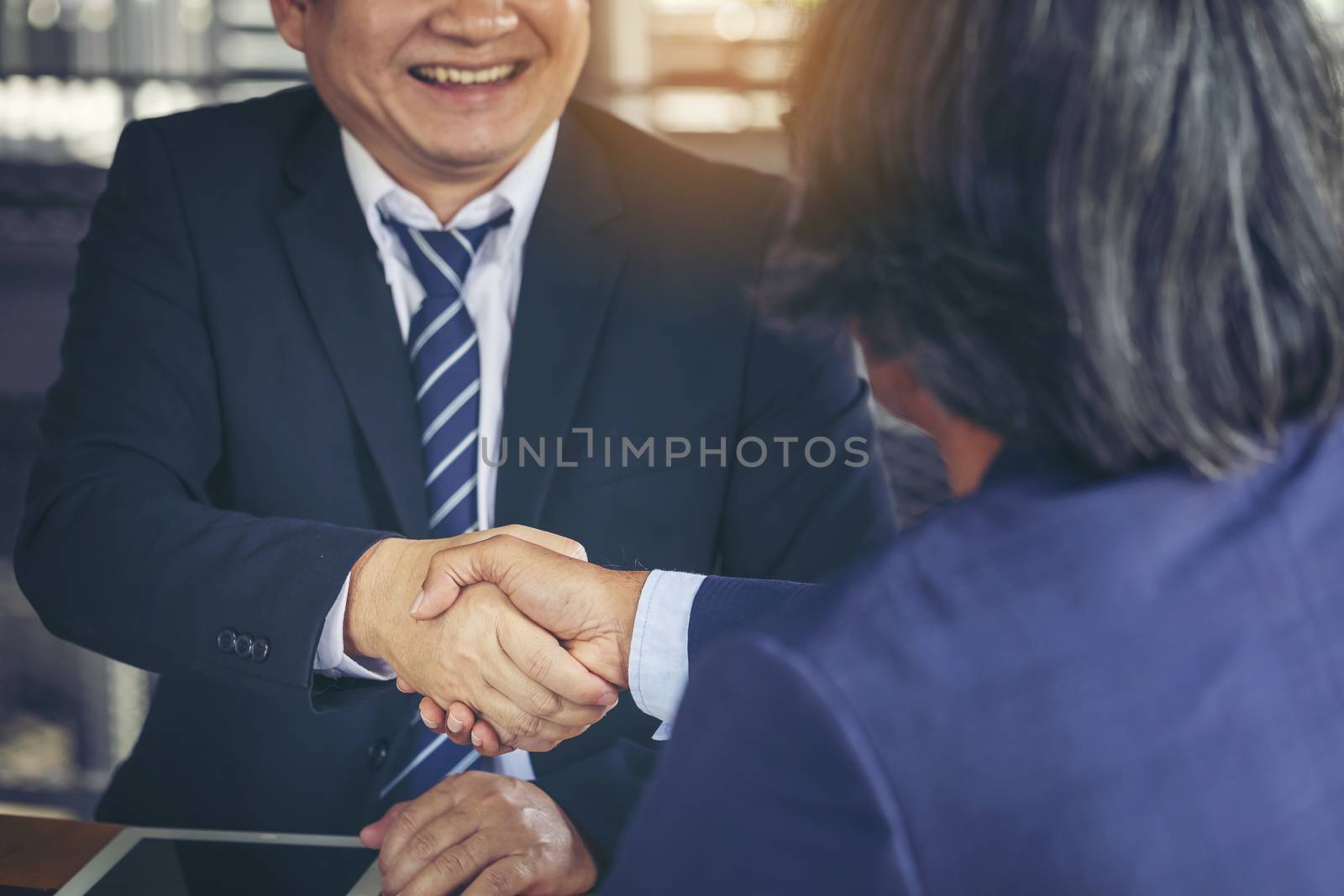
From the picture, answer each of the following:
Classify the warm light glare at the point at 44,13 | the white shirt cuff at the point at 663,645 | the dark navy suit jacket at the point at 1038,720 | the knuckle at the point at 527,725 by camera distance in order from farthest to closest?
the warm light glare at the point at 44,13 → the knuckle at the point at 527,725 → the white shirt cuff at the point at 663,645 → the dark navy suit jacket at the point at 1038,720

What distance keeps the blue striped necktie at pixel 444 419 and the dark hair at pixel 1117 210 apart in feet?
3.21

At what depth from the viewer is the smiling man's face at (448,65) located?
1646 mm

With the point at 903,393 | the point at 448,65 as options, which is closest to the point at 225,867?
the point at 903,393

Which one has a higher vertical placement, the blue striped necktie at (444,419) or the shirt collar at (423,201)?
the shirt collar at (423,201)

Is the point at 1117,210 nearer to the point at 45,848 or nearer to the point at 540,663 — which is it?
the point at 540,663

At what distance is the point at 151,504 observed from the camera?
1.52 m

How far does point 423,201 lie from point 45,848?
948 millimetres

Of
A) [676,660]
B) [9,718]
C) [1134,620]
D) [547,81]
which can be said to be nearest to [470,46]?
[547,81]

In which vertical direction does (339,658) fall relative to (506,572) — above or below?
below

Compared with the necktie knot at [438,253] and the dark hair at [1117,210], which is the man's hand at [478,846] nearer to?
the dark hair at [1117,210]

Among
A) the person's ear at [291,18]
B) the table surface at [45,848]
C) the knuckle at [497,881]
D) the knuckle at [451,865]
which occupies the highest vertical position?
the person's ear at [291,18]

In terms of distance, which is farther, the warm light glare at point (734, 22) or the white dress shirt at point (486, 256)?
the warm light glare at point (734, 22)

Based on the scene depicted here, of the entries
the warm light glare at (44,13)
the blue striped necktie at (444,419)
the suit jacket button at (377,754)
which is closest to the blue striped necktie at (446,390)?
the blue striped necktie at (444,419)

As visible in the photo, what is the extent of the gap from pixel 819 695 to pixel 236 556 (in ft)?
3.01
